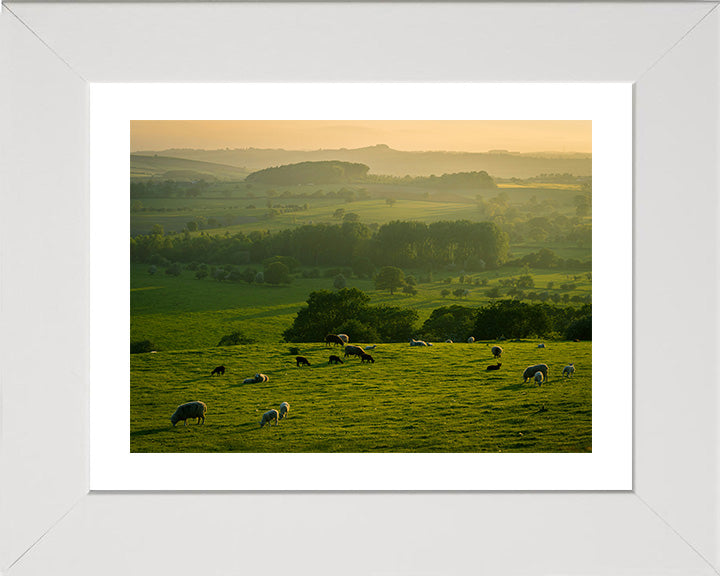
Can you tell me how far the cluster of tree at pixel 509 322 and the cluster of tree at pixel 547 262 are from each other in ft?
1.95

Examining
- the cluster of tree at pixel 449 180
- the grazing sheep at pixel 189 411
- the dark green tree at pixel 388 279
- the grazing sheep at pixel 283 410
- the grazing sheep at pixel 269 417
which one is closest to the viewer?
the grazing sheep at pixel 189 411

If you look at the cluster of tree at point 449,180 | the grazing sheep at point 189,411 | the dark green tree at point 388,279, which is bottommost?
the grazing sheep at point 189,411

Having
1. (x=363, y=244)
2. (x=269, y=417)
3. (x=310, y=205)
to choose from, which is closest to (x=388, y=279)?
(x=363, y=244)

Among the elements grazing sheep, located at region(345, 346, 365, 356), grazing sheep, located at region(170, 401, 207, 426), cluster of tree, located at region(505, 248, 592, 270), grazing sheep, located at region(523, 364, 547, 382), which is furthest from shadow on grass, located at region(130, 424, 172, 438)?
cluster of tree, located at region(505, 248, 592, 270)

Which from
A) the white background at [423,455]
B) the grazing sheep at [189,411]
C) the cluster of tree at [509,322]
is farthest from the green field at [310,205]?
the white background at [423,455]

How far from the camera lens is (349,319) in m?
8.63

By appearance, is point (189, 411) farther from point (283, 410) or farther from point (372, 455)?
point (372, 455)

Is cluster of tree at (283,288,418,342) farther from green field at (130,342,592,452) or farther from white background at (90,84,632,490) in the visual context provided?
white background at (90,84,632,490)

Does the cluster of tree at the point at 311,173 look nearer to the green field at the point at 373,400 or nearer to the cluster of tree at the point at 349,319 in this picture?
the cluster of tree at the point at 349,319

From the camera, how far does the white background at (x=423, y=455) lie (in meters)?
2.66

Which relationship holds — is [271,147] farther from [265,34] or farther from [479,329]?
[265,34]
